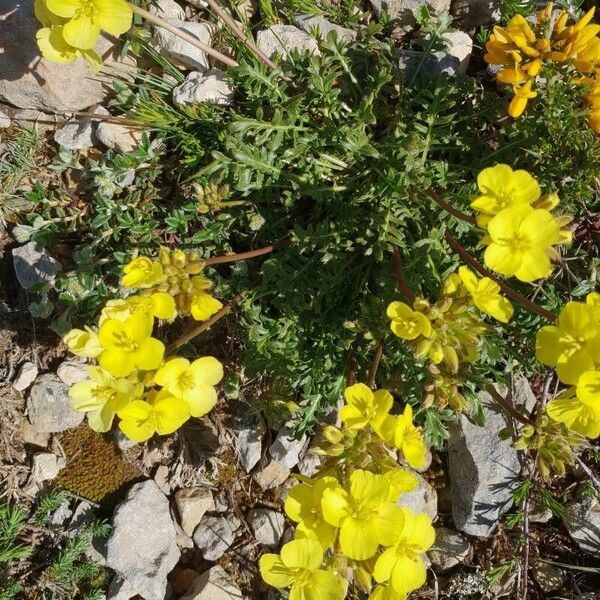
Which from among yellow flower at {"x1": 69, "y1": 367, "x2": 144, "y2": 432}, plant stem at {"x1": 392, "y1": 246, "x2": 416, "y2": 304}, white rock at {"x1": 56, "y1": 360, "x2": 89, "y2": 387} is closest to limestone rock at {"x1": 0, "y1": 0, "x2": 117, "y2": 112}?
white rock at {"x1": 56, "y1": 360, "x2": 89, "y2": 387}

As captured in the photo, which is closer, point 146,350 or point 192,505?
point 146,350

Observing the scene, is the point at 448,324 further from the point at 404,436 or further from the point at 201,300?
the point at 201,300

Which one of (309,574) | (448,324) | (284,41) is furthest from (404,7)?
(309,574)

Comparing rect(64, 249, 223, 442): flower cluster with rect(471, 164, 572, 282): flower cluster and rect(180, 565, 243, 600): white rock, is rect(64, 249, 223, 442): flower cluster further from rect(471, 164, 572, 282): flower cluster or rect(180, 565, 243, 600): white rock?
rect(180, 565, 243, 600): white rock

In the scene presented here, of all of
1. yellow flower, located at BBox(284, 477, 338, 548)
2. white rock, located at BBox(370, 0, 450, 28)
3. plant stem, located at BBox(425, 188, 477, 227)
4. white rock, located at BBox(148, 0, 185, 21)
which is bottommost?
yellow flower, located at BBox(284, 477, 338, 548)

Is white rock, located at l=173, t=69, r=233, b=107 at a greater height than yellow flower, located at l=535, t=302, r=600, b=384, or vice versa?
white rock, located at l=173, t=69, r=233, b=107

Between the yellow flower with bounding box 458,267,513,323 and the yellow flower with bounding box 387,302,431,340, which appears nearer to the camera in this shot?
the yellow flower with bounding box 387,302,431,340
